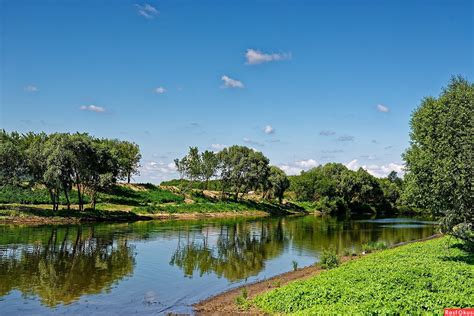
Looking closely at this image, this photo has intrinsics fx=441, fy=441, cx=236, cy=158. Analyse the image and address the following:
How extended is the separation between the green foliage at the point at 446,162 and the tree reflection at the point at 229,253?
1652cm

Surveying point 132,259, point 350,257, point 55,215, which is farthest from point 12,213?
point 350,257

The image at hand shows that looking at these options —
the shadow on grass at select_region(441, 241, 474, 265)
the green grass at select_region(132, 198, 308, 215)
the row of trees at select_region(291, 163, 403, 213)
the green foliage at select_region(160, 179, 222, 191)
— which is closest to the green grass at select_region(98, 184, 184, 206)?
the green grass at select_region(132, 198, 308, 215)

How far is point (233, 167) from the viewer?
427 ft

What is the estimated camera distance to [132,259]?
44844mm

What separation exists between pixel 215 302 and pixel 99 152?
6066 cm

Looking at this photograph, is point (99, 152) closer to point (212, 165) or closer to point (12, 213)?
point (12, 213)

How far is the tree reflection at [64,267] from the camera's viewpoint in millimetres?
31156

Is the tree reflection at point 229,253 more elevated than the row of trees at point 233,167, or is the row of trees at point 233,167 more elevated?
the row of trees at point 233,167

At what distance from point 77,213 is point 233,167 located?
5970 cm

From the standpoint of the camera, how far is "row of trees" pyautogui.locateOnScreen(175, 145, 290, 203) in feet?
426

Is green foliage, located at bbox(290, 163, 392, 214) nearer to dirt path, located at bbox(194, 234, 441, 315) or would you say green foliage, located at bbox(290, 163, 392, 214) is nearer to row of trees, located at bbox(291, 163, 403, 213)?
row of trees, located at bbox(291, 163, 403, 213)

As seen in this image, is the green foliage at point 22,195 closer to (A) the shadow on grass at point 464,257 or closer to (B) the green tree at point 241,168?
(B) the green tree at point 241,168

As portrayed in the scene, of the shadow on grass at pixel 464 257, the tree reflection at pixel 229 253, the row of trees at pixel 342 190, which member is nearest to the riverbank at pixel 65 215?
the tree reflection at pixel 229 253

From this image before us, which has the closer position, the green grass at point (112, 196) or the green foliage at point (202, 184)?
the green grass at point (112, 196)
